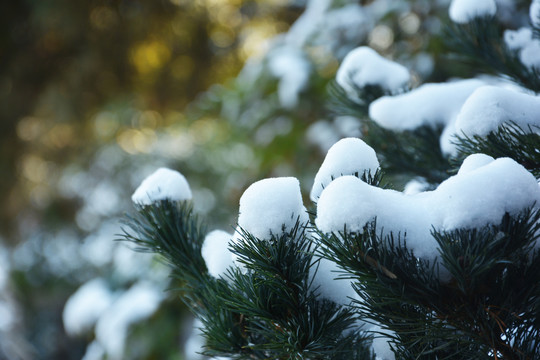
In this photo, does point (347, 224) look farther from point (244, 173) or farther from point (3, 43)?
point (3, 43)

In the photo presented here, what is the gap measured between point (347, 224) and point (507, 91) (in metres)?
0.31

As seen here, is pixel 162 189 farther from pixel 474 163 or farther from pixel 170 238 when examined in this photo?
pixel 474 163

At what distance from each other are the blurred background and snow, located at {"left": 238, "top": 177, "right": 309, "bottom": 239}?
0.71 meters

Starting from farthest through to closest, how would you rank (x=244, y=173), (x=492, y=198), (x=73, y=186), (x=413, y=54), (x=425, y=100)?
(x=73, y=186)
(x=244, y=173)
(x=413, y=54)
(x=425, y=100)
(x=492, y=198)

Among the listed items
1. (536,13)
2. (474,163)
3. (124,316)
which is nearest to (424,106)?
(536,13)

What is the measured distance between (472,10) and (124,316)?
1.90 metres

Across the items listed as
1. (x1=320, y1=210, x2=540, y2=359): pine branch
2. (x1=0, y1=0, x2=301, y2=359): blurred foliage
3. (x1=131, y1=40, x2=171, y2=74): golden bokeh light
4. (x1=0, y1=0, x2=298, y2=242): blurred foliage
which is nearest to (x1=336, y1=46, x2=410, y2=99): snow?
(x1=320, y1=210, x2=540, y2=359): pine branch

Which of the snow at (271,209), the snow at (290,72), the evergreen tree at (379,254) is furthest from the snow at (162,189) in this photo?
the snow at (290,72)

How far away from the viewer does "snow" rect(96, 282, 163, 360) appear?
205 cm

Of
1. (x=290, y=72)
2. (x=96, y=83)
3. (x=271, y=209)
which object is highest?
(x=96, y=83)

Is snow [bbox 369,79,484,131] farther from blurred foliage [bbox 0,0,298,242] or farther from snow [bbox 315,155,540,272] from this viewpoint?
blurred foliage [bbox 0,0,298,242]

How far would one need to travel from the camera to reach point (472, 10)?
873 millimetres

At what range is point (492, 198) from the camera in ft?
1.31

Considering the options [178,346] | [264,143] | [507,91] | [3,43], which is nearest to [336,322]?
[507,91]
